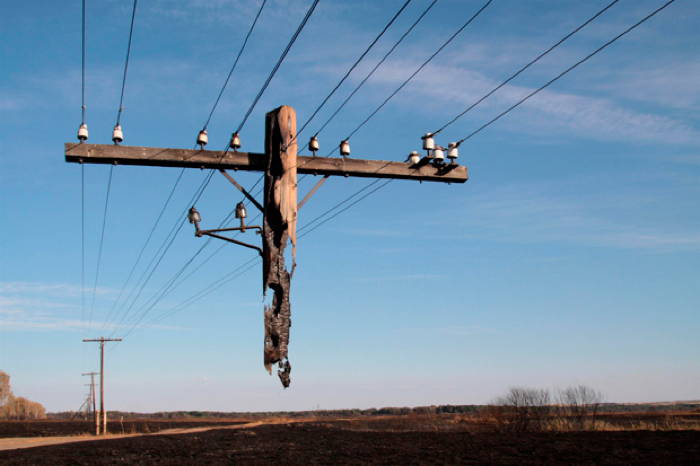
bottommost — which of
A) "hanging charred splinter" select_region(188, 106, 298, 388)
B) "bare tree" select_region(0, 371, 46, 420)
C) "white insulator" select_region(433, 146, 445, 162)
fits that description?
"bare tree" select_region(0, 371, 46, 420)

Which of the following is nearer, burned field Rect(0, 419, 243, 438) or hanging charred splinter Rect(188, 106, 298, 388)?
hanging charred splinter Rect(188, 106, 298, 388)

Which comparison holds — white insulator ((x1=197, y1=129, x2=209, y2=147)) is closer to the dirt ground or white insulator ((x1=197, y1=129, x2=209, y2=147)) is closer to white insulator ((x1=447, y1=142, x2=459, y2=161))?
white insulator ((x1=447, y1=142, x2=459, y2=161))

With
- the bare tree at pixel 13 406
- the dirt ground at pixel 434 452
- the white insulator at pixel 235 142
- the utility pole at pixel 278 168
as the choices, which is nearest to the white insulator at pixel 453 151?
the utility pole at pixel 278 168

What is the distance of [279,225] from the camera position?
1075 centimetres

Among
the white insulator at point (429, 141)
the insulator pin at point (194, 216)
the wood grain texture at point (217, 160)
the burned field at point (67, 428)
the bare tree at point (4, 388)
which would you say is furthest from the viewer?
the bare tree at point (4, 388)

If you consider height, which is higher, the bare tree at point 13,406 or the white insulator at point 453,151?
the white insulator at point 453,151

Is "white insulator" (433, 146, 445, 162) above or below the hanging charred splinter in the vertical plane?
above

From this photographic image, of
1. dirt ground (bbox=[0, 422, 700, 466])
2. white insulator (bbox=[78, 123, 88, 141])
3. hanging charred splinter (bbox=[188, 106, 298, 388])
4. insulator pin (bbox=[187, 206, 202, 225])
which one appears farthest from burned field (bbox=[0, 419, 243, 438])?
hanging charred splinter (bbox=[188, 106, 298, 388])

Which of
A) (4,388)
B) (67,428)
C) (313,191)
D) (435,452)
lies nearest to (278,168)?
(313,191)

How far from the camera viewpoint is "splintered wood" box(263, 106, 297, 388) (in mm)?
10477

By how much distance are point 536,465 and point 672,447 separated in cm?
825

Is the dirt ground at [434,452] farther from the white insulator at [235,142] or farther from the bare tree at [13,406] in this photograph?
the bare tree at [13,406]

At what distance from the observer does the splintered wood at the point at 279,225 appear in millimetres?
10477

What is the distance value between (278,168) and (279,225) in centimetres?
100
